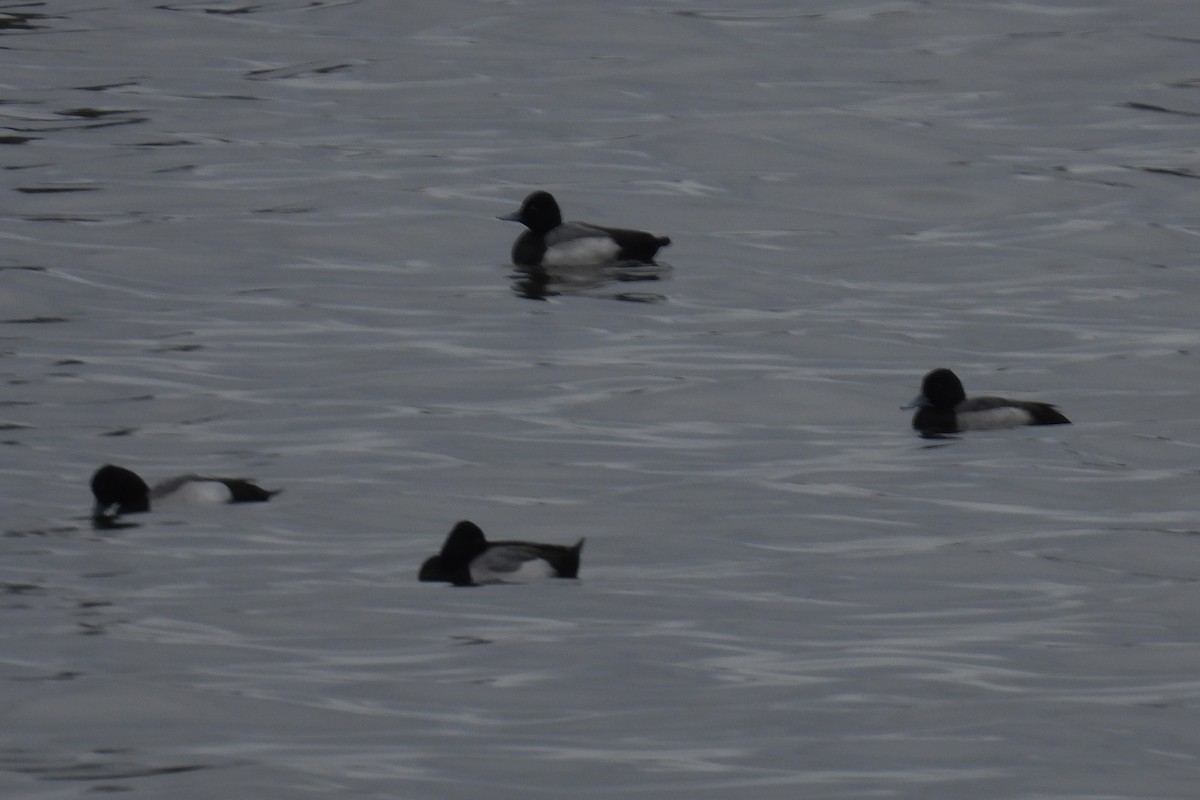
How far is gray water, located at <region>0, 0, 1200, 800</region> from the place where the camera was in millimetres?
→ 8977

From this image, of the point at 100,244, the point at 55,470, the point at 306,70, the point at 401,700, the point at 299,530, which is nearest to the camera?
the point at 401,700

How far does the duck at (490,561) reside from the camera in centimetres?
1105

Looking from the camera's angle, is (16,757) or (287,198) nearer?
(16,757)

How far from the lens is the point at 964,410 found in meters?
14.5

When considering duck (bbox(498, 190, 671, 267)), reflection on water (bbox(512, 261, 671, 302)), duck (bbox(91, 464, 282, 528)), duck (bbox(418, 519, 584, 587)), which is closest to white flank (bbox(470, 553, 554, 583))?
duck (bbox(418, 519, 584, 587))

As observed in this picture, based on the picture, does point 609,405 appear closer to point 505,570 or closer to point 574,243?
point 505,570

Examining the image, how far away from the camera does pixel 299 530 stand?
480 inches

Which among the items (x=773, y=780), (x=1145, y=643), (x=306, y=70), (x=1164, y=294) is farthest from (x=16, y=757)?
(x=306, y=70)

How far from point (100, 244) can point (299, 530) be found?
8.80 meters

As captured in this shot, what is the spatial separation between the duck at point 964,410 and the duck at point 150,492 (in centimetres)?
393

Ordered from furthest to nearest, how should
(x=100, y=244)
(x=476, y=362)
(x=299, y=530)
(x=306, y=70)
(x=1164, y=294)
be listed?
(x=306, y=70)
(x=100, y=244)
(x=1164, y=294)
(x=476, y=362)
(x=299, y=530)

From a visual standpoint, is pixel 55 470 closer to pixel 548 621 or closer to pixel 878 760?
pixel 548 621

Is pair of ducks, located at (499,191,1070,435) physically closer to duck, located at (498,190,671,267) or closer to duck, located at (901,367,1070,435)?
duck, located at (498,190,671,267)

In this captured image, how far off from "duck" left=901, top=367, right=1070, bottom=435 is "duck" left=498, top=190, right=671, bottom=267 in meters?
5.98
